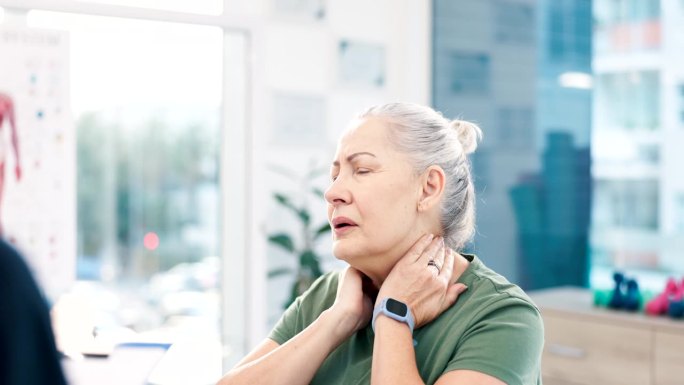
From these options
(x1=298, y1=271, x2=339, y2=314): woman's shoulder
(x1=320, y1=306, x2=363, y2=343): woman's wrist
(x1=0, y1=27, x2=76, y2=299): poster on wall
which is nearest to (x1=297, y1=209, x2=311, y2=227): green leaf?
(x1=0, y1=27, x2=76, y2=299): poster on wall

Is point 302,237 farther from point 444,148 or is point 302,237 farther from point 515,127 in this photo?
point 444,148

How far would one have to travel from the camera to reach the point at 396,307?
56.5 inches

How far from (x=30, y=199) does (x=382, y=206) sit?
7.34 ft

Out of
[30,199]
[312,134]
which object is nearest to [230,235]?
[312,134]

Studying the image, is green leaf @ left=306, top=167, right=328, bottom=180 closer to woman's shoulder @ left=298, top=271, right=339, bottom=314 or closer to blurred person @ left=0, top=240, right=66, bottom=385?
woman's shoulder @ left=298, top=271, right=339, bottom=314

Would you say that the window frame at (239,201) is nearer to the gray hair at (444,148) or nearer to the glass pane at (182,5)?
the glass pane at (182,5)

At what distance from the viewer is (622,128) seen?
345 centimetres

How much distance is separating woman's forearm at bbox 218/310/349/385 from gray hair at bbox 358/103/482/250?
32 cm

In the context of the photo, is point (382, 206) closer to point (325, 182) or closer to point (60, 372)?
point (60, 372)

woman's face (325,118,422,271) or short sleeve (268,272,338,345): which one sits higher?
woman's face (325,118,422,271)

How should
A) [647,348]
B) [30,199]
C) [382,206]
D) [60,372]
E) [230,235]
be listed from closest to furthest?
1. [60,372]
2. [382,206]
3. [647,348]
4. [30,199]
5. [230,235]

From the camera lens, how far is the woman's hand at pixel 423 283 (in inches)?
56.9

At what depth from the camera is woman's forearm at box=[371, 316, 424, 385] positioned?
133 centimetres

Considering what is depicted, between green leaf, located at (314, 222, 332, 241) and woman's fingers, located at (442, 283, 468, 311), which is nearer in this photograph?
woman's fingers, located at (442, 283, 468, 311)
